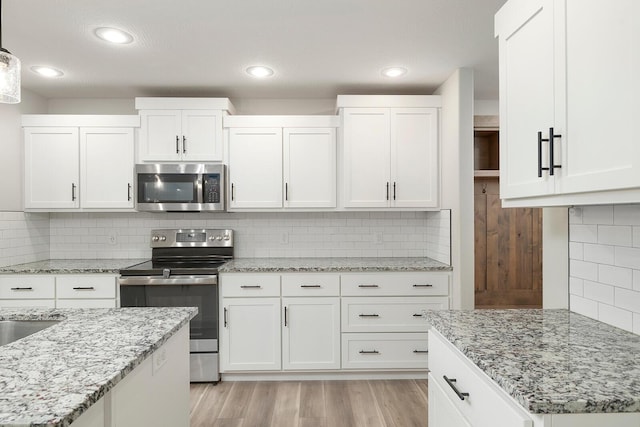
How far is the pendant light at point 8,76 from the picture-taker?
1463mm

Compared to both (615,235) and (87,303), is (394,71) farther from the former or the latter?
(87,303)

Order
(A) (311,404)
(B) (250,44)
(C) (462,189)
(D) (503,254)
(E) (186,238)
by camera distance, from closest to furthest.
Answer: (B) (250,44)
(A) (311,404)
(C) (462,189)
(E) (186,238)
(D) (503,254)

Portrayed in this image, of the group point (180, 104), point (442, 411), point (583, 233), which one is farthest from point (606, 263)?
point (180, 104)

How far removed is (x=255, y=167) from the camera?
3.33m

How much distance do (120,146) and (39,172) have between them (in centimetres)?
72

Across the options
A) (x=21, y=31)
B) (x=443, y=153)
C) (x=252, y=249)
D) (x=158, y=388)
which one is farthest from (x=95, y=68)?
(x=443, y=153)

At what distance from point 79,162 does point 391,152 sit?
266 centimetres

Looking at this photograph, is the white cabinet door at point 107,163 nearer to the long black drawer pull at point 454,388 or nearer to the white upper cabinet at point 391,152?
the white upper cabinet at point 391,152

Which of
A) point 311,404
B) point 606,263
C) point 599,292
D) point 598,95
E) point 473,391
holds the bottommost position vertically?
point 311,404

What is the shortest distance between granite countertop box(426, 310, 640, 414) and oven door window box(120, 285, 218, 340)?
6.35ft

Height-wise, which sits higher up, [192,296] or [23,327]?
[23,327]

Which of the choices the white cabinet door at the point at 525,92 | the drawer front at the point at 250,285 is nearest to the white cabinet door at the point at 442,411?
the white cabinet door at the point at 525,92

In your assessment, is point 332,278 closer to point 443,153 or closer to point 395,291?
point 395,291

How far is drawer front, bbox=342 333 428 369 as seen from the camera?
10.1 ft
